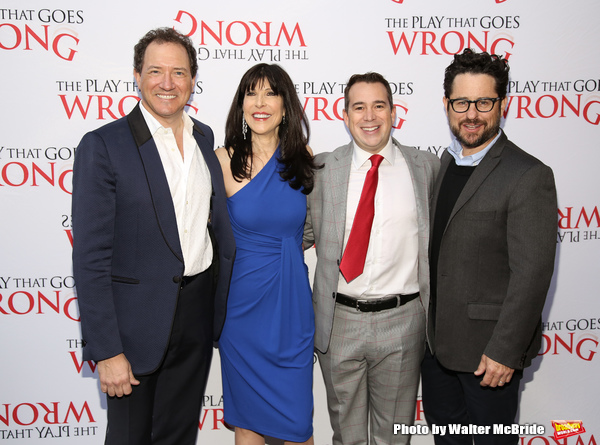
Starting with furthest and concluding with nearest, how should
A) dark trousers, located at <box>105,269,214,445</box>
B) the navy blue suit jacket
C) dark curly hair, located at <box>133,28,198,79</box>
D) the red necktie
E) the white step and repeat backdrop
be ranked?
the white step and repeat backdrop
the red necktie
dark curly hair, located at <box>133,28,198,79</box>
dark trousers, located at <box>105,269,214,445</box>
the navy blue suit jacket

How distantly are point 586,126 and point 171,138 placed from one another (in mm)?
2487

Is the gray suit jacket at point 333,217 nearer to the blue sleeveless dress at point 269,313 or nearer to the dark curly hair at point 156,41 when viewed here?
the blue sleeveless dress at point 269,313

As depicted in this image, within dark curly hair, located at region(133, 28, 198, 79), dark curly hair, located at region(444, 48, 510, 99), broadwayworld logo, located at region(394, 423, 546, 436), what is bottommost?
broadwayworld logo, located at region(394, 423, 546, 436)

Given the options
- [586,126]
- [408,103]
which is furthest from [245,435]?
[586,126]

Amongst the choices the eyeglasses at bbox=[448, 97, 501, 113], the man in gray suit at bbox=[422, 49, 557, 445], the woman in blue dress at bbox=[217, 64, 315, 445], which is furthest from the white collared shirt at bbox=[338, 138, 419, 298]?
the eyeglasses at bbox=[448, 97, 501, 113]

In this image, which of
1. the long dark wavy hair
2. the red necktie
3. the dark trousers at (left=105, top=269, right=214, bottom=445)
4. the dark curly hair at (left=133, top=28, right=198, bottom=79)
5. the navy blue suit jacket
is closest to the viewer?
the navy blue suit jacket

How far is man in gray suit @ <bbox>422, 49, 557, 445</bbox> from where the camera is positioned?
187 cm

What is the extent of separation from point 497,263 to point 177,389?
1.43 metres

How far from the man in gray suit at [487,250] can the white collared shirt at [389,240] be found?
0.11m

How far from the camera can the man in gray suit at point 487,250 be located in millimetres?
1869

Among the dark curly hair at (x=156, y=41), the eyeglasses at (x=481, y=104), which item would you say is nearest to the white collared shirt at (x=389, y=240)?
the eyeglasses at (x=481, y=104)

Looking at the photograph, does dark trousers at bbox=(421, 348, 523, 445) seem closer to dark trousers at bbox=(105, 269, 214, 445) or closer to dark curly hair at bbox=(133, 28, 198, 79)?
dark trousers at bbox=(105, 269, 214, 445)

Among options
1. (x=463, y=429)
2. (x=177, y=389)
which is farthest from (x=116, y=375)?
(x=463, y=429)

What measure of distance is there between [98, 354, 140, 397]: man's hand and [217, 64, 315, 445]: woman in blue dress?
0.56 metres
